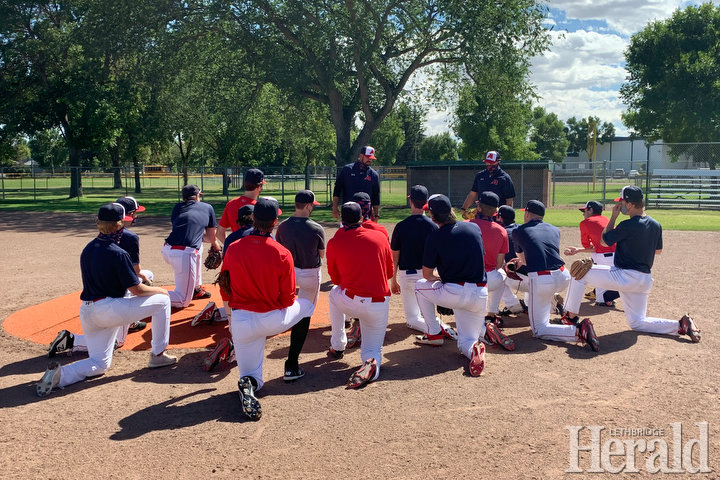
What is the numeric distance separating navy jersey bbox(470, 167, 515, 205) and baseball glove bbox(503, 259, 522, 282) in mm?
2175

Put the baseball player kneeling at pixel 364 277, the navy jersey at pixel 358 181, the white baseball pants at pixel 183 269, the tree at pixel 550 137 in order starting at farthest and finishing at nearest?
the tree at pixel 550 137 < the navy jersey at pixel 358 181 < the white baseball pants at pixel 183 269 < the baseball player kneeling at pixel 364 277

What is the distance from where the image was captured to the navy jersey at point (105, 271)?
5816 millimetres

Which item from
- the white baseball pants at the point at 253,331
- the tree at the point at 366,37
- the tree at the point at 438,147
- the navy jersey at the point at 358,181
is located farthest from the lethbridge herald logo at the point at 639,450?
the tree at the point at 438,147

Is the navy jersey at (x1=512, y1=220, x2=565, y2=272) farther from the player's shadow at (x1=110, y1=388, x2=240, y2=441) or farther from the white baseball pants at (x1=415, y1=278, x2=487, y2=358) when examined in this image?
the player's shadow at (x1=110, y1=388, x2=240, y2=441)

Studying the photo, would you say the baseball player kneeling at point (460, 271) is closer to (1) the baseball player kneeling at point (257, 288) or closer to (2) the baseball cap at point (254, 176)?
(1) the baseball player kneeling at point (257, 288)

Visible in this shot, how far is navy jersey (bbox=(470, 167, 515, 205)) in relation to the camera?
10.1 metres

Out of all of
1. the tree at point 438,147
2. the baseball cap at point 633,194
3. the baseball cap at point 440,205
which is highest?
the tree at point 438,147

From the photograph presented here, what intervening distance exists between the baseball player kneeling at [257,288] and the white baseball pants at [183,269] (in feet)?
10.0

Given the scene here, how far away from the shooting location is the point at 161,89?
2720 cm

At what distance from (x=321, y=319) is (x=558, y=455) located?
15.1ft

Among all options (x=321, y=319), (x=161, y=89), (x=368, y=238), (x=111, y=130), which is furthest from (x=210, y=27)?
(x=368, y=238)

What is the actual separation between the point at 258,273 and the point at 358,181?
16.2ft

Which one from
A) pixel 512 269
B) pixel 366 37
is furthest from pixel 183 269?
pixel 366 37

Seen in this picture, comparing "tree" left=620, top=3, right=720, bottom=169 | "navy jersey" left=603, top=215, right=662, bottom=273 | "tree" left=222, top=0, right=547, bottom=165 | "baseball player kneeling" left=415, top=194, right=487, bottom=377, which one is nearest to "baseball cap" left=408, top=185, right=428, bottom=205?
"baseball player kneeling" left=415, top=194, right=487, bottom=377
